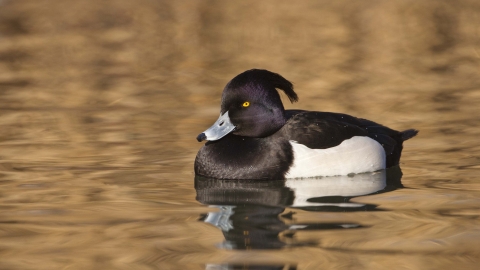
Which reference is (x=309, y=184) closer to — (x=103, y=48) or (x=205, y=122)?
(x=205, y=122)

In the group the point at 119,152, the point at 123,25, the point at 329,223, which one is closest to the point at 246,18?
the point at 123,25

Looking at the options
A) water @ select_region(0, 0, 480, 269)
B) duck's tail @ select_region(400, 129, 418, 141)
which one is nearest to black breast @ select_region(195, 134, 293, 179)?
water @ select_region(0, 0, 480, 269)

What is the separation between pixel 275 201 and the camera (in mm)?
7105

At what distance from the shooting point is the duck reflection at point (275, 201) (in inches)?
235

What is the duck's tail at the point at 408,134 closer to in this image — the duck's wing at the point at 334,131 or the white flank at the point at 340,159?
the duck's wing at the point at 334,131

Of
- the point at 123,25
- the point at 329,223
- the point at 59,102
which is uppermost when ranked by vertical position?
the point at 123,25

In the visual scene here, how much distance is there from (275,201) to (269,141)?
3.13 ft

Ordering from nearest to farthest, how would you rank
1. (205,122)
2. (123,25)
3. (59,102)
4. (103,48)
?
(205,122) < (59,102) < (103,48) < (123,25)

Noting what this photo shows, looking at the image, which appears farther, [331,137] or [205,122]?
[205,122]

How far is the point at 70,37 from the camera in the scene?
1800cm

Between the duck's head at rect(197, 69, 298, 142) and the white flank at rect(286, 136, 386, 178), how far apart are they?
29 centimetres

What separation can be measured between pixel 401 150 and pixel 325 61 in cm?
656

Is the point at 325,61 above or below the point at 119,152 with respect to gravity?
above

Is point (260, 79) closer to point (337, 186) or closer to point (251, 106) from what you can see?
point (251, 106)
